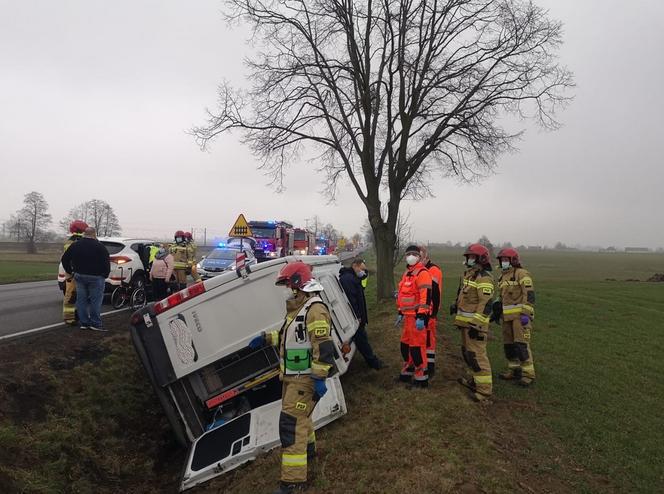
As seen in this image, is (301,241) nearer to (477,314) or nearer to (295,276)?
(477,314)

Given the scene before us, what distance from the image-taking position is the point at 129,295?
1105 centimetres

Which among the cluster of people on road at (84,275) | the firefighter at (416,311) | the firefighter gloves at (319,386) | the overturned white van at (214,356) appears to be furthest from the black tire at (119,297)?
the firefighter gloves at (319,386)

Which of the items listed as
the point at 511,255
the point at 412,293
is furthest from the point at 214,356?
the point at 511,255

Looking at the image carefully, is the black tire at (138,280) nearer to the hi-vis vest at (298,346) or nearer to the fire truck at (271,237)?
the hi-vis vest at (298,346)

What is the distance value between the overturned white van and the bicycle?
20.7ft

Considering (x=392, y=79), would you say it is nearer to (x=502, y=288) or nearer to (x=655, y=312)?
(x=502, y=288)

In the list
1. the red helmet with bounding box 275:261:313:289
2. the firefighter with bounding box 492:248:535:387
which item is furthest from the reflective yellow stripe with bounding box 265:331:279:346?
the firefighter with bounding box 492:248:535:387

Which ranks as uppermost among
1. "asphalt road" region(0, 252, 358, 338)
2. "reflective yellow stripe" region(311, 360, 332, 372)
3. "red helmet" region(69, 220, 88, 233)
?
"red helmet" region(69, 220, 88, 233)

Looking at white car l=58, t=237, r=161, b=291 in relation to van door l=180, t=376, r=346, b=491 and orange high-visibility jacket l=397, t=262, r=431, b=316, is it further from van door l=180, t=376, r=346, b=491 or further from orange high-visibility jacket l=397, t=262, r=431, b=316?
orange high-visibility jacket l=397, t=262, r=431, b=316

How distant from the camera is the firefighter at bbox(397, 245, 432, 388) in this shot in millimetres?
5910

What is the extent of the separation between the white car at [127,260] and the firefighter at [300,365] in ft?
26.4

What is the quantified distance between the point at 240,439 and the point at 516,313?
4363 mm

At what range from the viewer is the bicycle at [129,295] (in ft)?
35.4

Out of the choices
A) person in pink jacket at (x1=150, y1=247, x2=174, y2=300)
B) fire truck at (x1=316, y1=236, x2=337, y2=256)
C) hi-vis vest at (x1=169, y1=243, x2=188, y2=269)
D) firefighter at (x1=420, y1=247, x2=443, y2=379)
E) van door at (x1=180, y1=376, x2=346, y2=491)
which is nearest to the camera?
van door at (x1=180, y1=376, x2=346, y2=491)
